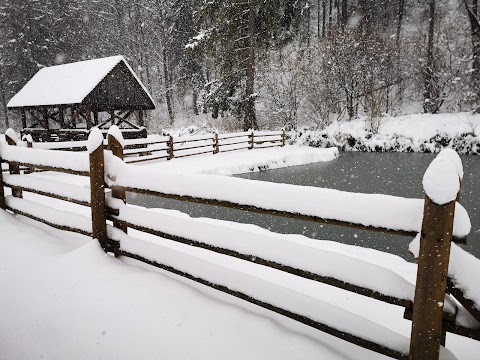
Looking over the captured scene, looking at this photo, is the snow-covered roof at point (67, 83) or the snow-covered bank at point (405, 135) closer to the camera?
the snow-covered roof at point (67, 83)

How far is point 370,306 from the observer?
314 centimetres

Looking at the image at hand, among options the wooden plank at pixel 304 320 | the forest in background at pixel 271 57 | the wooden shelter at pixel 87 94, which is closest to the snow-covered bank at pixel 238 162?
the wooden shelter at pixel 87 94

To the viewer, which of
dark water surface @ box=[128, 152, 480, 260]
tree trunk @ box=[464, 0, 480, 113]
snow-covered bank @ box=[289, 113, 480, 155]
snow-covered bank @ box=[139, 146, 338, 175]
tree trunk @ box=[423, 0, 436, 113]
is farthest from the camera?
tree trunk @ box=[423, 0, 436, 113]

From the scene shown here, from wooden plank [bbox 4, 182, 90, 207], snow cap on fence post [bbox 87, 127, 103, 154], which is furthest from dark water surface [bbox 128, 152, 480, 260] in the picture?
snow cap on fence post [bbox 87, 127, 103, 154]

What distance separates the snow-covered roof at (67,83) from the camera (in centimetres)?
1612

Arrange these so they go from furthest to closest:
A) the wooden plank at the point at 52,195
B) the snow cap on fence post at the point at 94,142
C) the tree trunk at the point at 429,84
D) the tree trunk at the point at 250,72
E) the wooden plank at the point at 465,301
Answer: the tree trunk at the point at 250,72
the tree trunk at the point at 429,84
the wooden plank at the point at 52,195
the snow cap on fence post at the point at 94,142
the wooden plank at the point at 465,301

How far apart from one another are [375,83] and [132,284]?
25.5 metres

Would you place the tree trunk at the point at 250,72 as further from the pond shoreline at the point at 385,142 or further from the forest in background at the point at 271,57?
the pond shoreline at the point at 385,142

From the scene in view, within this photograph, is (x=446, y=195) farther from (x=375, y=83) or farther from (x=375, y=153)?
(x=375, y=83)

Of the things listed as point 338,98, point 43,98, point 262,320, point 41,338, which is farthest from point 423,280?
point 338,98

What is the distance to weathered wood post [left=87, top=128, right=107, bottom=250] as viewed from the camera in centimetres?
368

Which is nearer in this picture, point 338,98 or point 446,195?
point 446,195

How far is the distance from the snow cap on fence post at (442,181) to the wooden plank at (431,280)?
5 cm

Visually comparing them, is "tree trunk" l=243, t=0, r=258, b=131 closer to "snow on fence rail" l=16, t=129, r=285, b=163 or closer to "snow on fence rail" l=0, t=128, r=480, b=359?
"snow on fence rail" l=16, t=129, r=285, b=163
